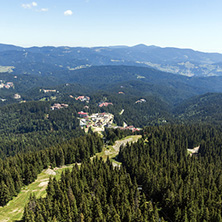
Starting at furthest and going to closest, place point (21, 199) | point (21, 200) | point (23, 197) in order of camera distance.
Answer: point (23, 197) < point (21, 199) < point (21, 200)

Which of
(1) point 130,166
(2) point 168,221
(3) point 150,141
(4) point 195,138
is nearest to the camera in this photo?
(2) point 168,221

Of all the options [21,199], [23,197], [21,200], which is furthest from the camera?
[23,197]

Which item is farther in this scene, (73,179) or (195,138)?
(195,138)

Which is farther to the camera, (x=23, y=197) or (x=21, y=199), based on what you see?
(x=23, y=197)

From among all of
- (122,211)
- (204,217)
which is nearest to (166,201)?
(204,217)

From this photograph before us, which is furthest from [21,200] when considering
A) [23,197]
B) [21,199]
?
[23,197]

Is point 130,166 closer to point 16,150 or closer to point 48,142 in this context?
point 48,142

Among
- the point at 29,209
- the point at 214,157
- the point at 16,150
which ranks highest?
the point at 29,209

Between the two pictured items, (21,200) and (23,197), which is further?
(23,197)

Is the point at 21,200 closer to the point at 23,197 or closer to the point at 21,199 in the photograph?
the point at 21,199

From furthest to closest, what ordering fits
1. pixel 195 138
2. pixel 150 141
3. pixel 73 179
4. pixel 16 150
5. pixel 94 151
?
1. pixel 16 150
2. pixel 195 138
3. pixel 150 141
4. pixel 94 151
5. pixel 73 179

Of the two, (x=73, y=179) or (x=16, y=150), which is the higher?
(x=73, y=179)
